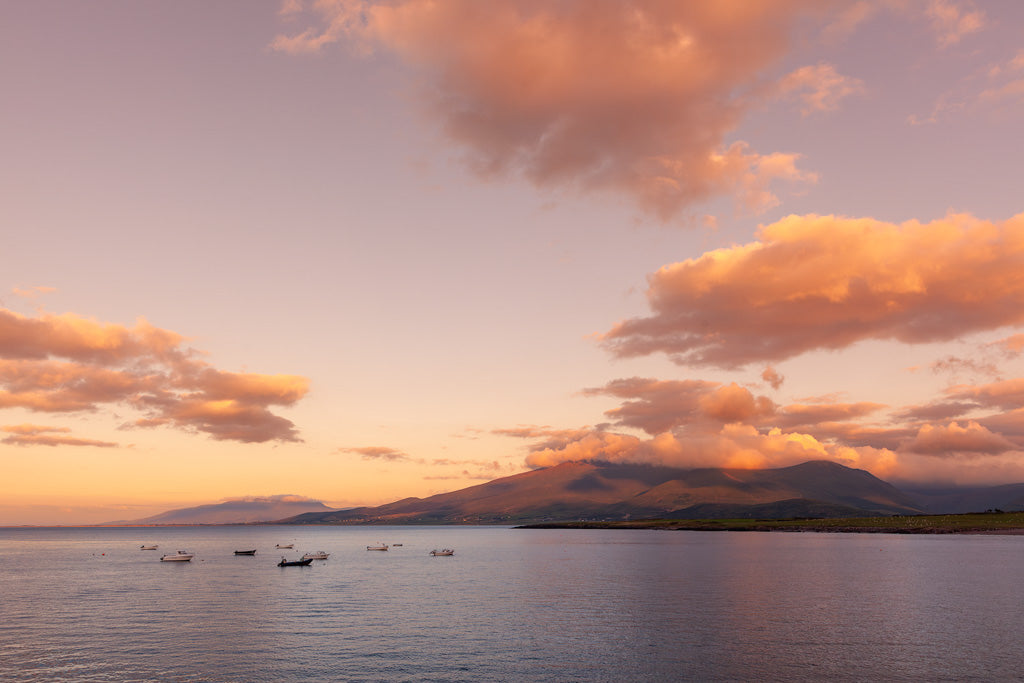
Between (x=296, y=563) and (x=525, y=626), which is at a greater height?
(x=525, y=626)

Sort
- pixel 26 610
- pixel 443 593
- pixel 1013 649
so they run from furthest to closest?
pixel 443 593
pixel 26 610
pixel 1013 649

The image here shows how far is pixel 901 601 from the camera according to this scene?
9925 centimetres

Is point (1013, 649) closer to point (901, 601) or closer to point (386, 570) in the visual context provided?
point (901, 601)

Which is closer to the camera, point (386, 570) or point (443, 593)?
point (443, 593)

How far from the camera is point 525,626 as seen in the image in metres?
80.9

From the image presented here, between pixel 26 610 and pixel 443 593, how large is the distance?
61595mm

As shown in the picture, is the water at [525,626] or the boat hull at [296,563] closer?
the water at [525,626]

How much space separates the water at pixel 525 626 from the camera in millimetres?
59844

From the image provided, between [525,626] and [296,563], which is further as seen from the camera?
[296,563]

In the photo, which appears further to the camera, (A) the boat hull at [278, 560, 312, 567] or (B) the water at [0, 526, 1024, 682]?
(A) the boat hull at [278, 560, 312, 567]

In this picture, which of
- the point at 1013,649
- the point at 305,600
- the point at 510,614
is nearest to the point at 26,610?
the point at 305,600

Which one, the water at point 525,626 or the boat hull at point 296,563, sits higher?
the water at point 525,626

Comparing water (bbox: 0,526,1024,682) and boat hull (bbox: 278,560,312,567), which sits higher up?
water (bbox: 0,526,1024,682)

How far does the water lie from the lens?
5984 centimetres
